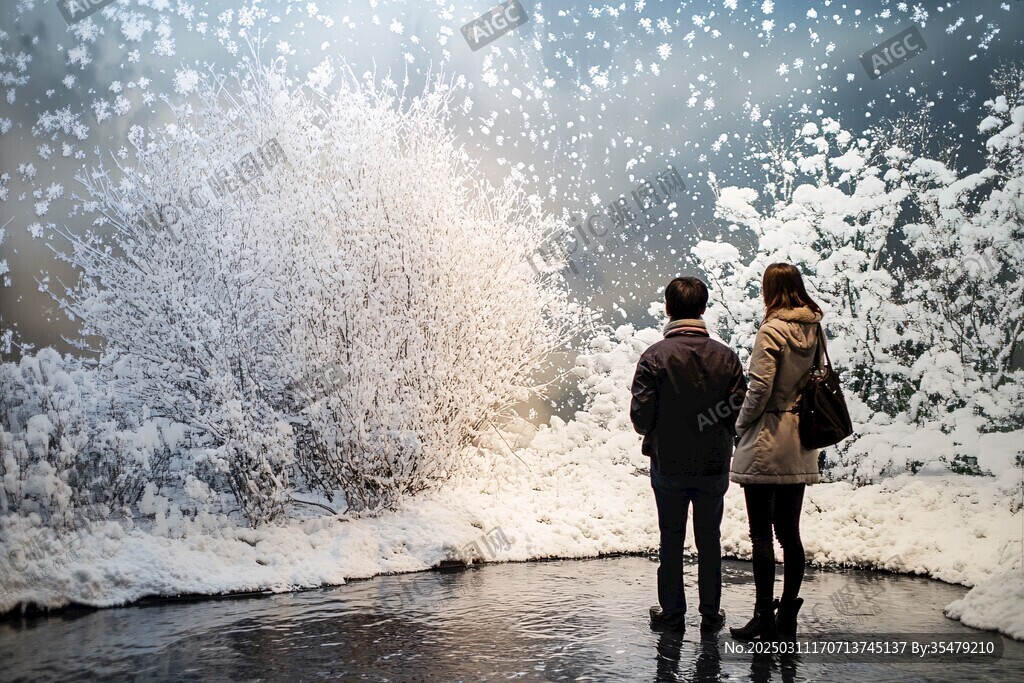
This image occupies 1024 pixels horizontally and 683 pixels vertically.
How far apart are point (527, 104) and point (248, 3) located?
8.50 feet

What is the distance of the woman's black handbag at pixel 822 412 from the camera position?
12.9 ft

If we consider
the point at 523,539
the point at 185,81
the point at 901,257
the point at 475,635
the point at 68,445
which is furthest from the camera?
the point at 901,257

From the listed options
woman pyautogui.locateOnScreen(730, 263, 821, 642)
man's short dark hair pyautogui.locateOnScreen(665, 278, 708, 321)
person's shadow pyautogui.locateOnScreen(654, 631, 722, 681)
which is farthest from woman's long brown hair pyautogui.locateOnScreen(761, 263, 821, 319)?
person's shadow pyautogui.locateOnScreen(654, 631, 722, 681)

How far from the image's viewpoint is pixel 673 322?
4.23m

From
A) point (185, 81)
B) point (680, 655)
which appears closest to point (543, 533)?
point (680, 655)

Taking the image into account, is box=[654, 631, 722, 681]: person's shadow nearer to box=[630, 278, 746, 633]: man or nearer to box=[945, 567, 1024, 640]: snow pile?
box=[630, 278, 746, 633]: man

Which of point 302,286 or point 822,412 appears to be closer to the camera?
point 822,412

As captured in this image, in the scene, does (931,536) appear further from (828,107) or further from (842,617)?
(828,107)

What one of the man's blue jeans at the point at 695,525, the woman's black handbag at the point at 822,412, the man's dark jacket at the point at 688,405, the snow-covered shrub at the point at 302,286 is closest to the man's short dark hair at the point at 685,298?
the man's dark jacket at the point at 688,405

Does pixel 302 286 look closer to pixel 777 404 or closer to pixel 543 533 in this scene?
pixel 543 533

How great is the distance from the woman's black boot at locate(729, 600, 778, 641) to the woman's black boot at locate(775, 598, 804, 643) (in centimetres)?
7

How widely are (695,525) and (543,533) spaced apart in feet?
9.88

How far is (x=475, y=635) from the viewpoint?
14.3ft

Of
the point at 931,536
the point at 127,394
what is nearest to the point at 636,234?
the point at 931,536
